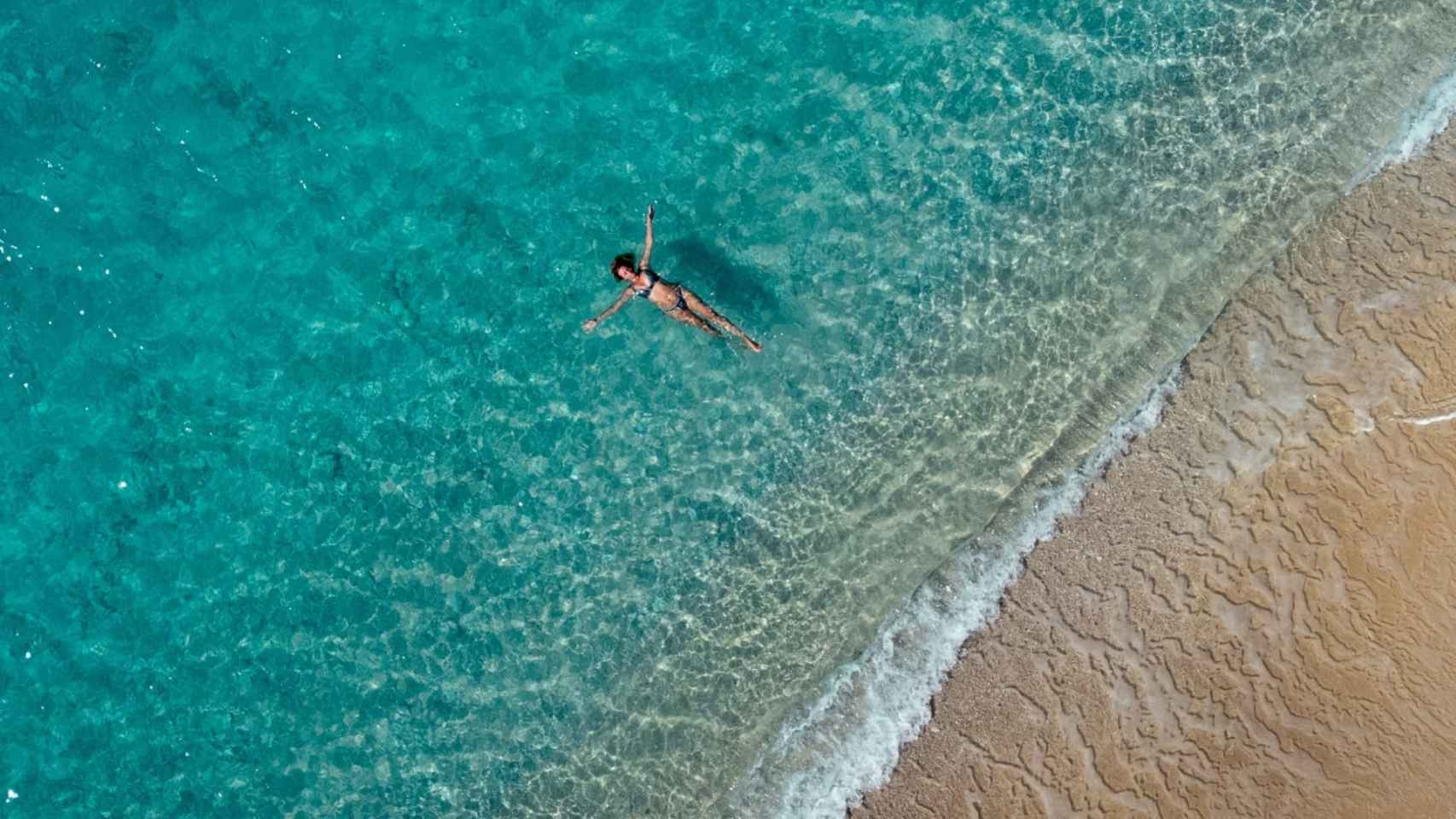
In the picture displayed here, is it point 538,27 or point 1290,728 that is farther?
point 538,27

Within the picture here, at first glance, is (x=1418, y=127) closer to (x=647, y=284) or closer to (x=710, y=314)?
(x=710, y=314)

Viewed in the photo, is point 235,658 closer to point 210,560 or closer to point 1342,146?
point 210,560

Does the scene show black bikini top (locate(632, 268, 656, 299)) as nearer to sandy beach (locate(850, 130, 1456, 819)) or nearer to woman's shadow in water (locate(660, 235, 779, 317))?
woman's shadow in water (locate(660, 235, 779, 317))

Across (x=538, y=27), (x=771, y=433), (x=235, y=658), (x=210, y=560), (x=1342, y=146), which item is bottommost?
(x=235, y=658)

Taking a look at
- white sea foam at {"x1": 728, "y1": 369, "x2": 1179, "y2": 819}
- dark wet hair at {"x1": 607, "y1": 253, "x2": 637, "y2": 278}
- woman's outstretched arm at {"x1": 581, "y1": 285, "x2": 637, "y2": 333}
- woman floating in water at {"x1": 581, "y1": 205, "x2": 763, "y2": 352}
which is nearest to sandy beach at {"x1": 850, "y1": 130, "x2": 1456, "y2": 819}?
white sea foam at {"x1": 728, "y1": 369, "x2": 1179, "y2": 819}

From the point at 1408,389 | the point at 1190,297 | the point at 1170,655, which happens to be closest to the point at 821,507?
the point at 1170,655
